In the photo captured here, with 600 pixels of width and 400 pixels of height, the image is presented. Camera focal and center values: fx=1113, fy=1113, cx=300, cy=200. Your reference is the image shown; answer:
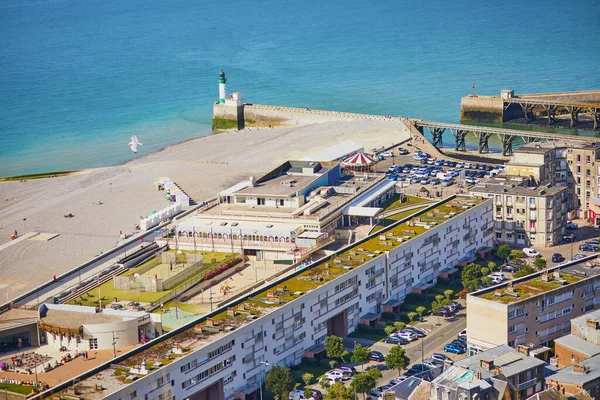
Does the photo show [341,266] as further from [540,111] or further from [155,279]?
[540,111]

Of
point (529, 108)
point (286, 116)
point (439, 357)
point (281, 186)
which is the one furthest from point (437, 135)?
point (439, 357)

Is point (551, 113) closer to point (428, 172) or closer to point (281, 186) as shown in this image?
point (428, 172)

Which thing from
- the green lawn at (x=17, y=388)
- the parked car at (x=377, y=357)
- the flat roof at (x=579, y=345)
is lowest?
the parked car at (x=377, y=357)

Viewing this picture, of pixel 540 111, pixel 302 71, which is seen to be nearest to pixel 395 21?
pixel 302 71

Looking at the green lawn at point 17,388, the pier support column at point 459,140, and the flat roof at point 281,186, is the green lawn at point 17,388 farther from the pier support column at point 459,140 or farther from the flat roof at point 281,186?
the pier support column at point 459,140

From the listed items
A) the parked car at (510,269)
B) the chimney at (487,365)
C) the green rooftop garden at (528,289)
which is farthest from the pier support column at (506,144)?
the chimney at (487,365)

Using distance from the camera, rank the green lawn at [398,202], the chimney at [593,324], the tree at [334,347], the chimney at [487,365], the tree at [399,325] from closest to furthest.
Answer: the chimney at [487,365] → the chimney at [593,324] → the tree at [334,347] → the tree at [399,325] → the green lawn at [398,202]
